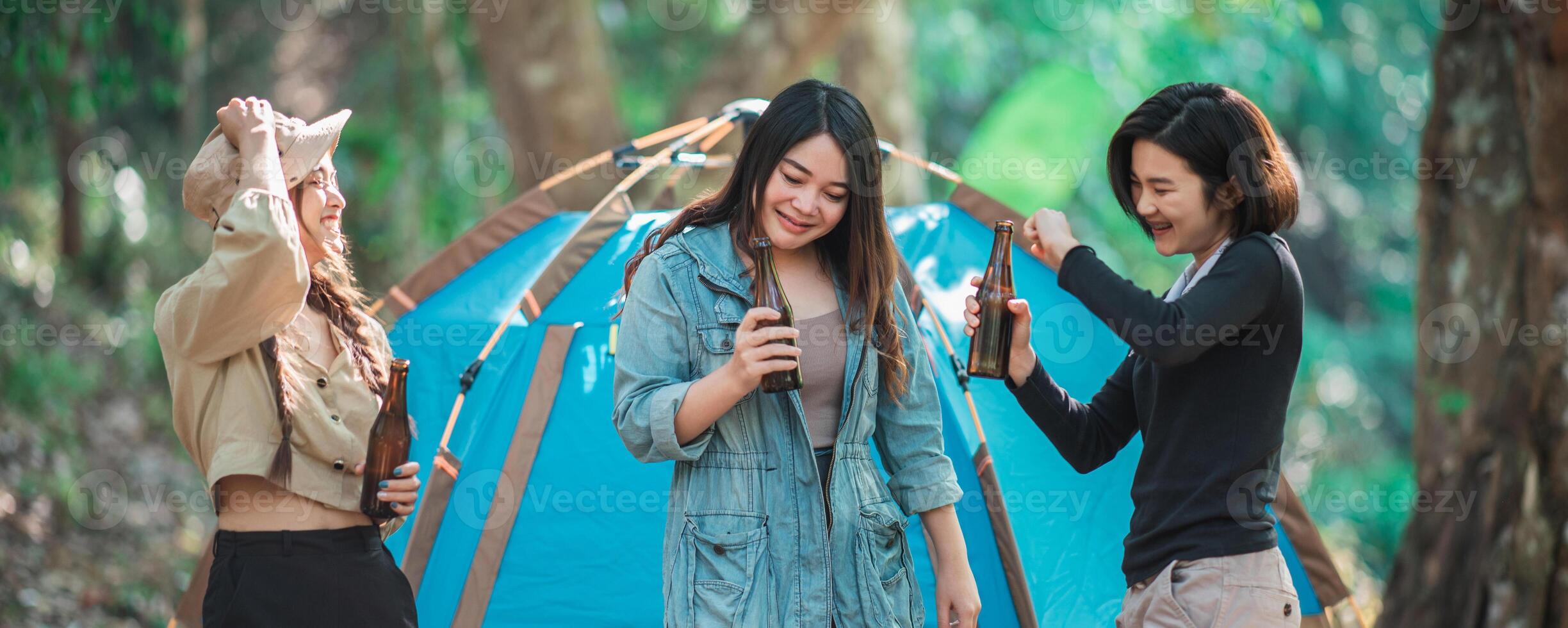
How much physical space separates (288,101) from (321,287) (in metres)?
12.0

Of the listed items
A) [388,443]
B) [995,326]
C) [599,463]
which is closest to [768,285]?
[995,326]

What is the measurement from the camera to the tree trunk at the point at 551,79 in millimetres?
7352

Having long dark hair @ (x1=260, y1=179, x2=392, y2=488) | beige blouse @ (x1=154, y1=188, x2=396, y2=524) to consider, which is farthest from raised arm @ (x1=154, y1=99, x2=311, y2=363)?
long dark hair @ (x1=260, y1=179, x2=392, y2=488)

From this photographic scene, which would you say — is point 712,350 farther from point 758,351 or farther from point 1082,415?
point 1082,415

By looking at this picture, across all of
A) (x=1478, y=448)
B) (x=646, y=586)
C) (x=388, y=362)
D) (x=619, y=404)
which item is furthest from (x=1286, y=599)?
(x=1478, y=448)

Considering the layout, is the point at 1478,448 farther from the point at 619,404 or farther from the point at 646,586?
the point at 619,404

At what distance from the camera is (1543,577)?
3.48 metres

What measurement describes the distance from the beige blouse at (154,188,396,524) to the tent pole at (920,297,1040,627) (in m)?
1.50

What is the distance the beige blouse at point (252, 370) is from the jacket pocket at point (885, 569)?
97cm

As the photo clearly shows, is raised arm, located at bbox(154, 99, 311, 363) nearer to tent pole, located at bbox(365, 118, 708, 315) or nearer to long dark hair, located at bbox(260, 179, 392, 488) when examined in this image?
long dark hair, located at bbox(260, 179, 392, 488)

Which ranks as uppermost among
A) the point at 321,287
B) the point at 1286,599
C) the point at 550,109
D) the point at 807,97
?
the point at 550,109

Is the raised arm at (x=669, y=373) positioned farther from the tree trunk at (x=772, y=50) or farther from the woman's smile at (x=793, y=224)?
the tree trunk at (x=772, y=50)

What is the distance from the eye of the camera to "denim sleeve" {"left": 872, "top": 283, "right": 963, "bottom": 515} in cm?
228

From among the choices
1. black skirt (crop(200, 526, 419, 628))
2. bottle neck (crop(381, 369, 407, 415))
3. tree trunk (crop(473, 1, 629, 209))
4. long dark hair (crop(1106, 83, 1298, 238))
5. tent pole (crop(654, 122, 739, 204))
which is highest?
tree trunk (crop(473, 1, 629, 209))
